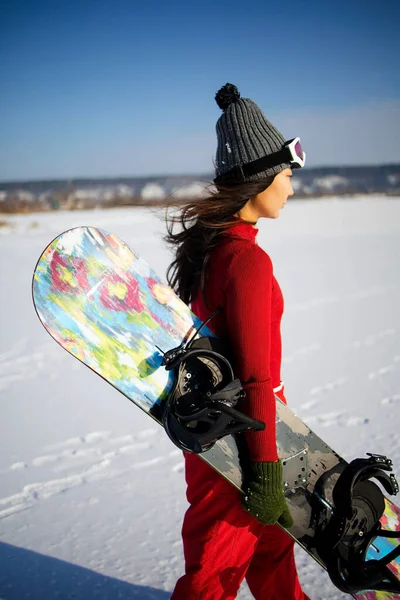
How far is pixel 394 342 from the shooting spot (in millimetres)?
5414

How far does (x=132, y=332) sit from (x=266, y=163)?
1.99 ft

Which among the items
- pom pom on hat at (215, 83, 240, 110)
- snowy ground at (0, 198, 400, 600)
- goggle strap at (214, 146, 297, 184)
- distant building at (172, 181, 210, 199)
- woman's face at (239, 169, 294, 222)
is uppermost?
pom pom on hat at (215, 83, 240, 110)

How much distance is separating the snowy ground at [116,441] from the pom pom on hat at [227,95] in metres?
0.44

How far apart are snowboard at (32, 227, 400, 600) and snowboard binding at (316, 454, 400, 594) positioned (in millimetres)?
40

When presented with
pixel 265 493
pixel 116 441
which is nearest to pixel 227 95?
pixel 265 493

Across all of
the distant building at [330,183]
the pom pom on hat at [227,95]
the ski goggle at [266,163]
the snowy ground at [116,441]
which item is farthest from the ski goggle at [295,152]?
the distant building at [330,183]

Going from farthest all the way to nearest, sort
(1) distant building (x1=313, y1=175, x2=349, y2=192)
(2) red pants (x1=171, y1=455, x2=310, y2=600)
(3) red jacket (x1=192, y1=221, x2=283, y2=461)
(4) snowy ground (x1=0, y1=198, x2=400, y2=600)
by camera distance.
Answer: (1) distant building (x1=313, y1=175, x2=349, y2=192)
(4) snowy ground (x1=0, y1=198, x2=400, y2=600)
(2) red pants (x1=171, y1=455, x2=310, y2=600)
(3) red jacket (x1=192, y1=221, x2=283, y2=461)

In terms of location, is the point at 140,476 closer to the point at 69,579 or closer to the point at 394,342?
the point at 69,579

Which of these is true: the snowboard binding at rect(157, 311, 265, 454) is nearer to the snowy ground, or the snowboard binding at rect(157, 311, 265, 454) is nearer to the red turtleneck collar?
the red turtleneck collar

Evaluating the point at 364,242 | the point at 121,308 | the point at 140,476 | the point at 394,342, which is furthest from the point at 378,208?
the point at 121,308

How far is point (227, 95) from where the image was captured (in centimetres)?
164

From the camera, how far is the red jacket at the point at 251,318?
131 cm

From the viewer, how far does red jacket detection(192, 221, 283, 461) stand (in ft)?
4.31

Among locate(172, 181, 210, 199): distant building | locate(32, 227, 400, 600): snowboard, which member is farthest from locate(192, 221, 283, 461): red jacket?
locate(172, 181, 210, 199): distant building
